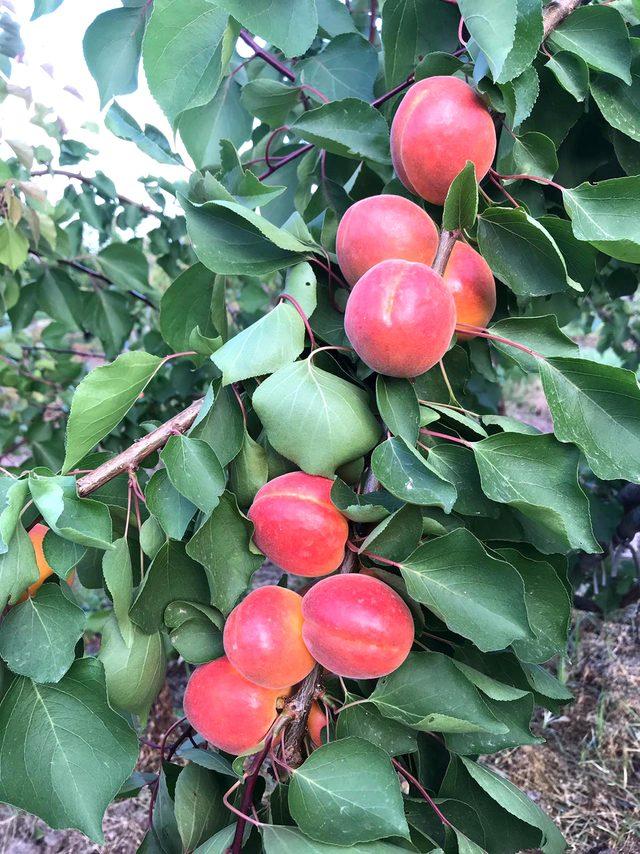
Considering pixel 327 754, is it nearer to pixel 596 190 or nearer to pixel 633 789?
pixel 596 190

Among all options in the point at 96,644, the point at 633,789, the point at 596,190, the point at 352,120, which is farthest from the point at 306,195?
the point at 96,644

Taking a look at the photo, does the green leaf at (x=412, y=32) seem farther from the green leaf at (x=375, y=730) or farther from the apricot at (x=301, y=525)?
the green leaf at (x=375, y=730)

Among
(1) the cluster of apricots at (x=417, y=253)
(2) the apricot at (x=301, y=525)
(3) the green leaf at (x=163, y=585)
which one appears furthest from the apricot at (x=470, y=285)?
(3) the green leaf at (x=163, y=585)

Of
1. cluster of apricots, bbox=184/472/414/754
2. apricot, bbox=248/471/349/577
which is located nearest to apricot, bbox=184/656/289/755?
cluster of apricots, bbox=184/472/414/754

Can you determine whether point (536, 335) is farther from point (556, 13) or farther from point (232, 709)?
point (232, 709)

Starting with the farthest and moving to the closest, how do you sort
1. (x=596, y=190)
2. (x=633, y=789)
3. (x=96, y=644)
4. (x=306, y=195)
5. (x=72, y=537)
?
(x=96, y=644)
(x=633, y=789)
(x=306, y=195)
(x=596, y=190)
(x=72, y=537)

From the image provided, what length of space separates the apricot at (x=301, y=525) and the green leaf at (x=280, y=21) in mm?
394

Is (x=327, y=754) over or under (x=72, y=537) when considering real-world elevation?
under

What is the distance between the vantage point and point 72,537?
0.48 metres

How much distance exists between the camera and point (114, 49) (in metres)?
0.76

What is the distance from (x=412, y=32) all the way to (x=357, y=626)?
572 millimetres

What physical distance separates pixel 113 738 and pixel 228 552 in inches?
7.1

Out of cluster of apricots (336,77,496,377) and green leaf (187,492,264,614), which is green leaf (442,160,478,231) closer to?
cluster of apricots (336,77,496,377)

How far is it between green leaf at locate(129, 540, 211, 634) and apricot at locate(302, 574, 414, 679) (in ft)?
0.39
